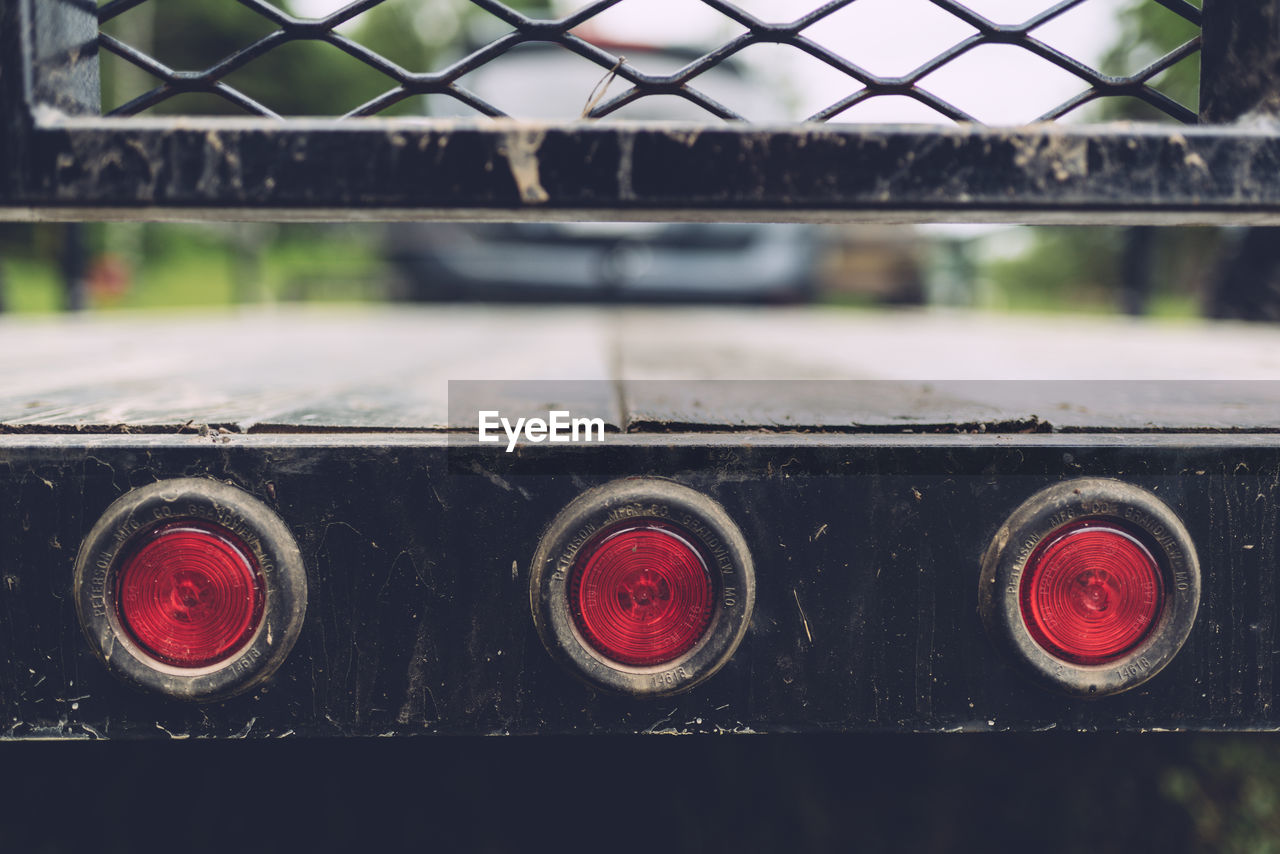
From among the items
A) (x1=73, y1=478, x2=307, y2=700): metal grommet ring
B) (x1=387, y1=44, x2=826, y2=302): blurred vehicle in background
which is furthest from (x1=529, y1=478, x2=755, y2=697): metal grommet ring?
(x1=387, y1=44, x2=826, y2=302): blurred vehicle in background

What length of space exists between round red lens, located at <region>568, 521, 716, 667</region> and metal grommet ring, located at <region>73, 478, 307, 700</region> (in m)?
0.30

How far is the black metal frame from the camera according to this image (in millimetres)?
933

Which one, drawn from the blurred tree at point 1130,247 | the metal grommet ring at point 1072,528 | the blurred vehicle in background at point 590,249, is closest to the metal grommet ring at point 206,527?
the metal grommet ring at point 1072,528

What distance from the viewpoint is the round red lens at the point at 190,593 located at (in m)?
0.97

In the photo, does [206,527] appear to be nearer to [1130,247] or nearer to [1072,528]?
[1072,528]

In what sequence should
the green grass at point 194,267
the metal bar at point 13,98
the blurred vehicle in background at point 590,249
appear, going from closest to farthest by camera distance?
the metal bar at point 13,98 → the blurred vehicle in background at point 590,249 → the green grass at point 194,267

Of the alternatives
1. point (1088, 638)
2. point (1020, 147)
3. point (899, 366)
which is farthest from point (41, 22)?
point (899, 366)

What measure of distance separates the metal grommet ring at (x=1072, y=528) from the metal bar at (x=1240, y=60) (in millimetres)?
412

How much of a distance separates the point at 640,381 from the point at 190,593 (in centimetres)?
75

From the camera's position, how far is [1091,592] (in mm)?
1000

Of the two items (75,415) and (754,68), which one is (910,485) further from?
(754,68)

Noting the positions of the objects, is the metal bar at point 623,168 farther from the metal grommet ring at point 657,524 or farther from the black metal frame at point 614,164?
the metal grommet ring at point 657,524

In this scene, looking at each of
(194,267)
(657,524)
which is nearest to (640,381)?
(657,524)

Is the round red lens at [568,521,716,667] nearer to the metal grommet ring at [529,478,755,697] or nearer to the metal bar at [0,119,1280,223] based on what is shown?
the metal grommet ring at [529,478,755,697]
